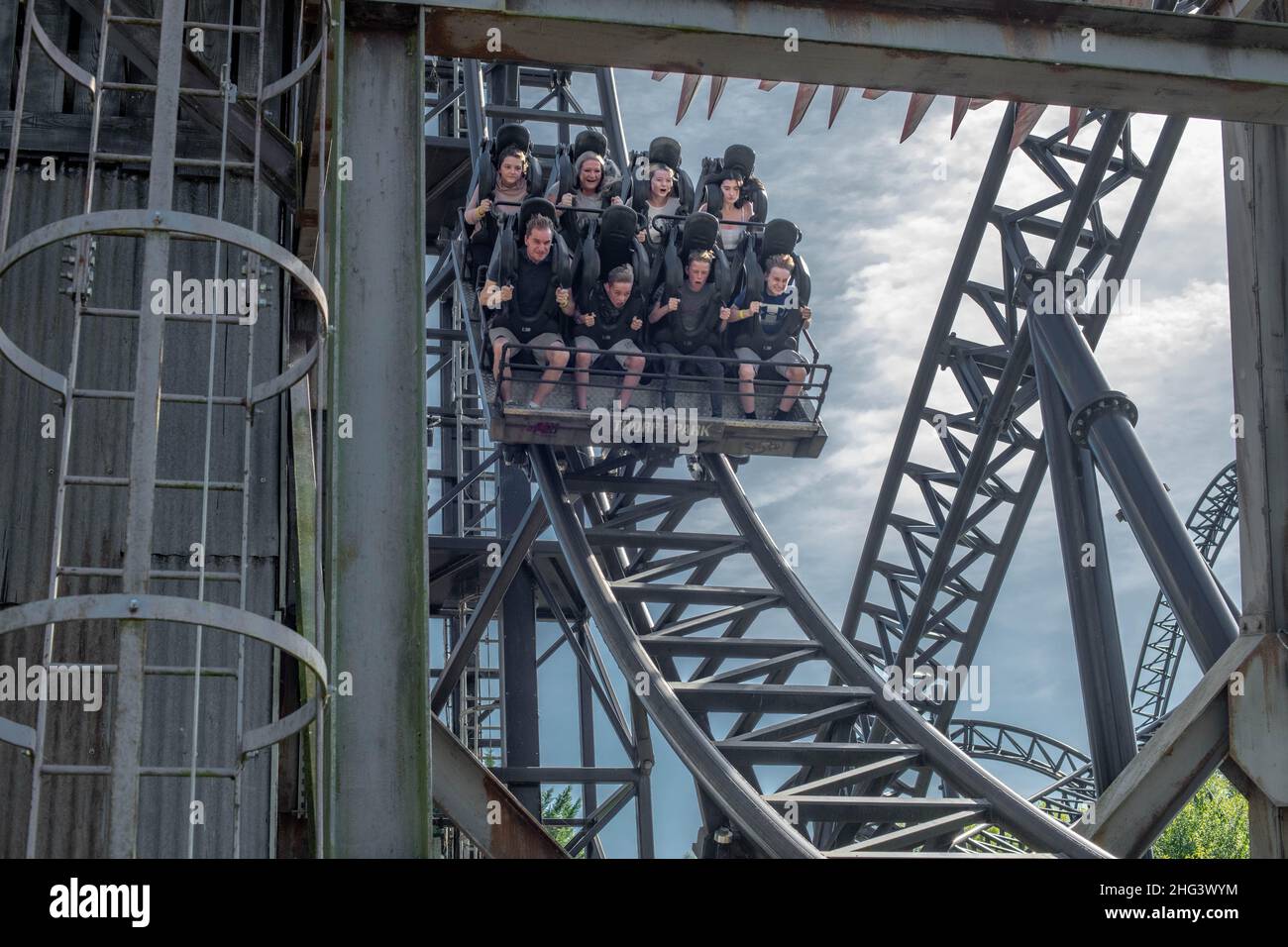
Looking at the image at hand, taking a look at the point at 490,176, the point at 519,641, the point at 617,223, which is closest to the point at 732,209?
the point at 617,223

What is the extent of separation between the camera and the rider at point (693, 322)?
12.1 meters

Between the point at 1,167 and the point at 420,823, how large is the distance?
14.2ft

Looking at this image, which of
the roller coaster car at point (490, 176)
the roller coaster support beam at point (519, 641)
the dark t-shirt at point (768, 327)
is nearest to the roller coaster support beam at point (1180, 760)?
the dark t-shirt at point (768, 327)

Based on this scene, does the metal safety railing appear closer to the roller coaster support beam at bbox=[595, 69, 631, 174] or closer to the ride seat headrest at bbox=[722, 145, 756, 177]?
the ride seat headrest at bbox=[722, 145, 756, 177]

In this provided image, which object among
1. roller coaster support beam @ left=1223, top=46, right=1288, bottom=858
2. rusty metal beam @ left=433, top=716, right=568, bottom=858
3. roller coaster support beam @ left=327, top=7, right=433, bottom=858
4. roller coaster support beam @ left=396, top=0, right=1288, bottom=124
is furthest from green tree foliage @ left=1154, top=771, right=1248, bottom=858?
roller coaster support beam @ left=327, top=7, right=433, bottom=858

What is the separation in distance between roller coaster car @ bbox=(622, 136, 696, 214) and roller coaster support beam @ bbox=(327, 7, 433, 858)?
308 inches

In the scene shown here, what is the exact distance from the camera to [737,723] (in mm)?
12547

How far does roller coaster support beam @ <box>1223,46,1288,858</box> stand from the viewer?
21.3ft

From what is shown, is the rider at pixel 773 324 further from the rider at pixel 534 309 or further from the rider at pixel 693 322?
the rider at pixel 534 309

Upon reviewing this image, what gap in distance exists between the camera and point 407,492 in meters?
4.66

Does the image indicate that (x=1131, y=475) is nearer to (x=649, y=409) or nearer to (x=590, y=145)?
(x=649, y=409)

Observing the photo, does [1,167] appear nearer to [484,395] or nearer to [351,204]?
[351,204]
